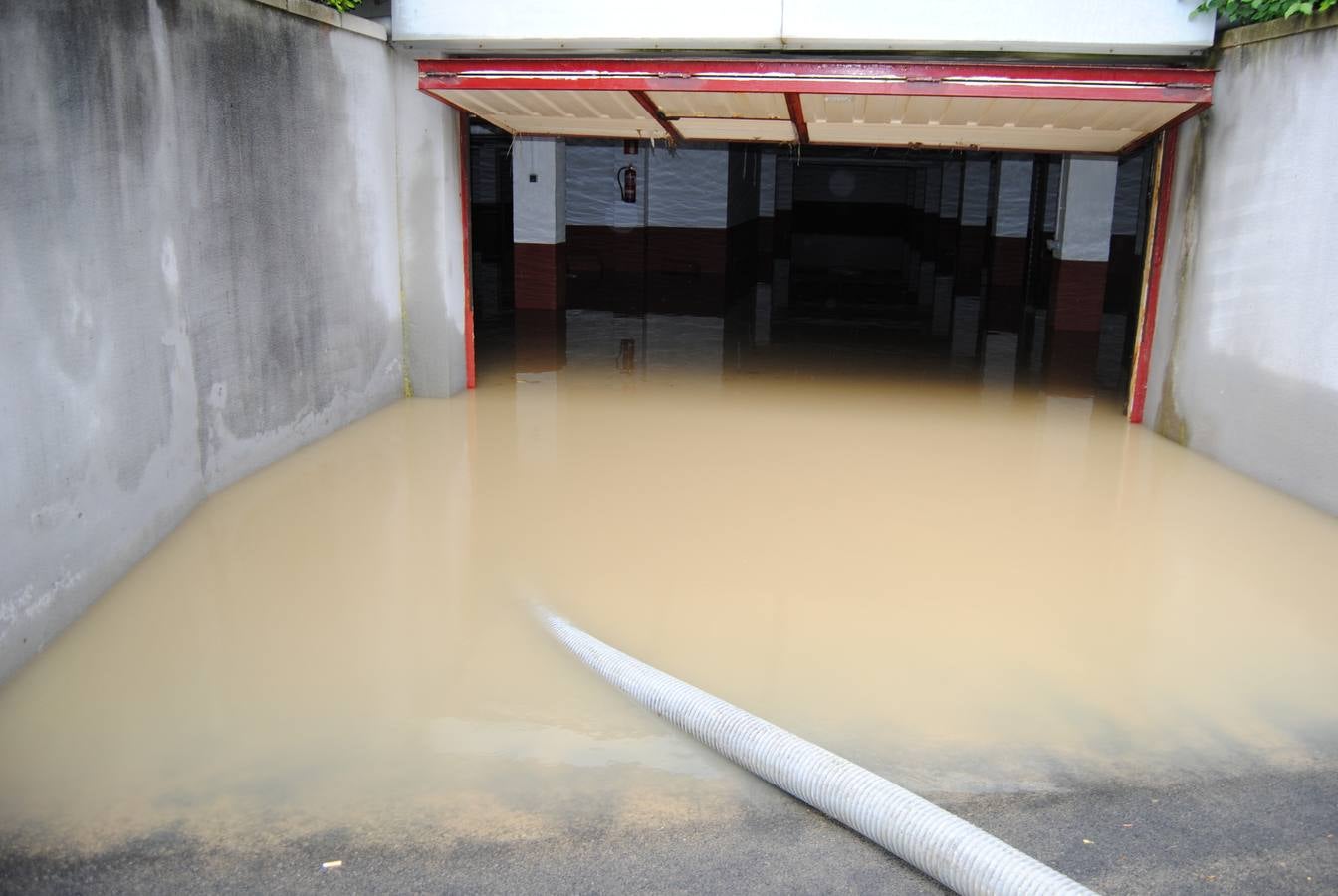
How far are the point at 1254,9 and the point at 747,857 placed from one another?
5954 millimetres

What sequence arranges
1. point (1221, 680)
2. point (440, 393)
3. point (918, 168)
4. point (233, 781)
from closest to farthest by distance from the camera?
point (233, 781)
point (1221, 680)
point (440, 393)
point (918, 168)

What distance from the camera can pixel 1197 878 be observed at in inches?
113

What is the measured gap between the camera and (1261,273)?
6590mm

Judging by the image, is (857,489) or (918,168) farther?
(918,168)

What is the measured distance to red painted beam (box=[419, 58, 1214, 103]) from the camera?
648 cm

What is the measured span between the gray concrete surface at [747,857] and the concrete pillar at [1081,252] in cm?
933

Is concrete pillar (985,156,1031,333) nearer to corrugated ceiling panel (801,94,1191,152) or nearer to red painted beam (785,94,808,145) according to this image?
corrugated ceiling panel (801,94,1191,152)

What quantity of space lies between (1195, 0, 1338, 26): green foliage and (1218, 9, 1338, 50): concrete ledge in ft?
0.12

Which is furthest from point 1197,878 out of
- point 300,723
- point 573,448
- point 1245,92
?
point 1245,92

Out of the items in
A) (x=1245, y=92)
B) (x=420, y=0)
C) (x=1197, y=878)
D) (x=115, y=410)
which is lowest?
(x=1197, y=878)

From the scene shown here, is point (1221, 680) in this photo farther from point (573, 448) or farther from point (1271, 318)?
point (573, 448)

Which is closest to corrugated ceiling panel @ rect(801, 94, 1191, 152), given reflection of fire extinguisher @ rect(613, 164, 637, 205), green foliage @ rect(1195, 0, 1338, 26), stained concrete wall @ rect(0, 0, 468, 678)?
green foliage @ rect(1195, 0, 1338, 26)

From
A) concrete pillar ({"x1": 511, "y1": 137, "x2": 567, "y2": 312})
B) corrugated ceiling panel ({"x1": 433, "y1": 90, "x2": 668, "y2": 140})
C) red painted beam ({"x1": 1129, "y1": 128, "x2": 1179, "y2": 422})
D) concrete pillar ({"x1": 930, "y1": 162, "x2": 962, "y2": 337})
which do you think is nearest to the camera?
corrugated ceiling panel ({"x1": 433, "y1": 90, "x2": 668, "y2": 140})

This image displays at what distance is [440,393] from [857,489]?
3.63 meters
